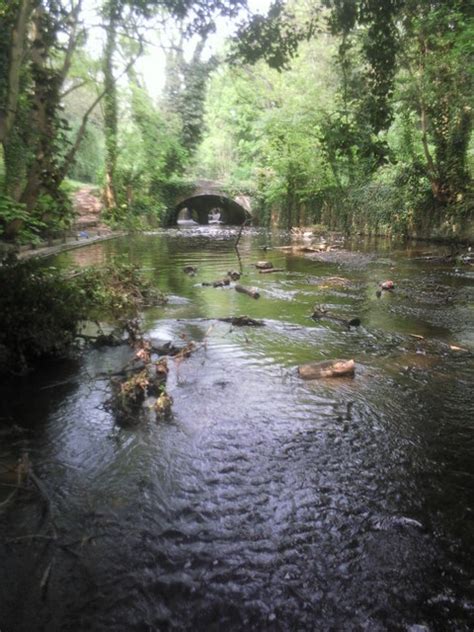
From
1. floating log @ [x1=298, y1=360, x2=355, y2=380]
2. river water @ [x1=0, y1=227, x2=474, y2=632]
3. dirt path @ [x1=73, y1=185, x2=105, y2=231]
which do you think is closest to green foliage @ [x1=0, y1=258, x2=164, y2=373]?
river water @ [x1=0, y1=227, x2=474, y2=632]

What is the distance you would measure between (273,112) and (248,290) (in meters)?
21.5

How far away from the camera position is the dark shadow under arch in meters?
42.1

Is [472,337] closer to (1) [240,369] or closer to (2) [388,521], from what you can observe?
(1) [240,369]

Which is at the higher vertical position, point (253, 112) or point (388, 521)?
point (253, 112)

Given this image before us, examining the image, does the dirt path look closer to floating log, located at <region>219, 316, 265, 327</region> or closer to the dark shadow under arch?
the dark shadow under arch

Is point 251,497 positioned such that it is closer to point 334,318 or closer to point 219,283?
point 334,318

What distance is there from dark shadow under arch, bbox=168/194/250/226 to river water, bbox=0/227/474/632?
36.7 metres

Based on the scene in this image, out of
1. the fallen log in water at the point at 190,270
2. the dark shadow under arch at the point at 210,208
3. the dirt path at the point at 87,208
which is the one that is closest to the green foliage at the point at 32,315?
the fallen log in water at the point at 190,270

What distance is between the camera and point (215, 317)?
862 cm

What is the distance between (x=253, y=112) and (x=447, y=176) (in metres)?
20.2

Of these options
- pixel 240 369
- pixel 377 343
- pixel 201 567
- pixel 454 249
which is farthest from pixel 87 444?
pixel 454 249

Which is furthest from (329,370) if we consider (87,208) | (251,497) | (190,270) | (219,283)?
(87,208)

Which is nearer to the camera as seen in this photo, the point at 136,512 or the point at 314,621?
the point at 314,621

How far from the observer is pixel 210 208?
53.4 m
